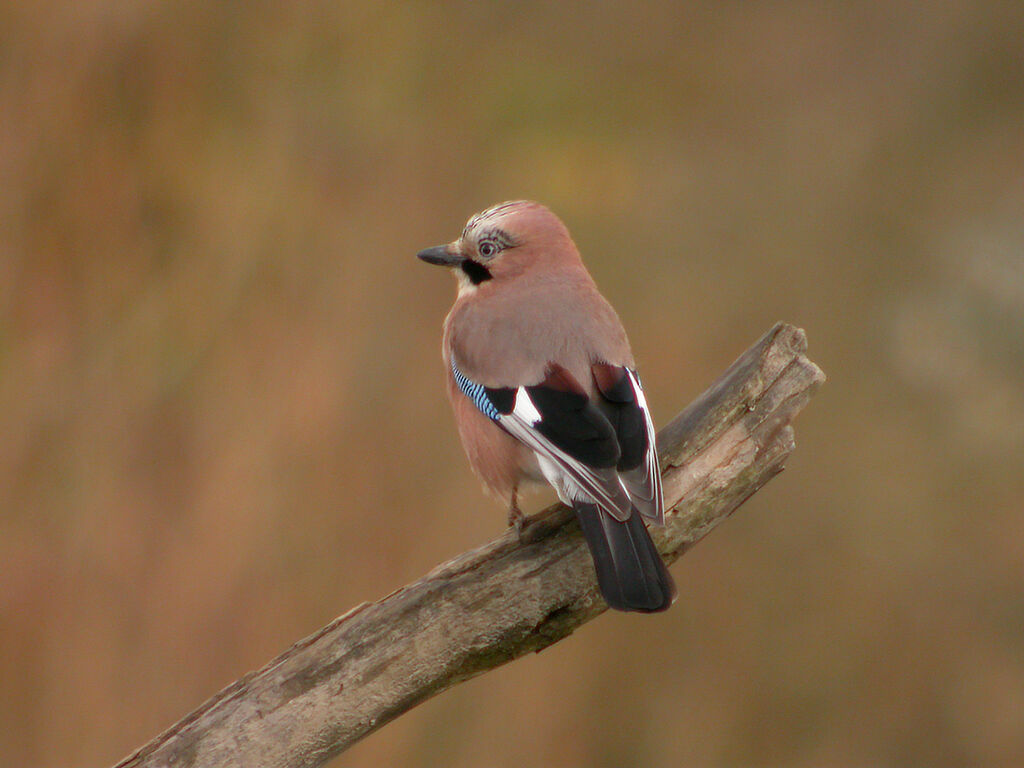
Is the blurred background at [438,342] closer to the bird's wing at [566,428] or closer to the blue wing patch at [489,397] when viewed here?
the blue wing patch at [489,397]

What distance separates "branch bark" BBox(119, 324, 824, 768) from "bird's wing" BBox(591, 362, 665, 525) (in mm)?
154

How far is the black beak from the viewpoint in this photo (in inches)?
146

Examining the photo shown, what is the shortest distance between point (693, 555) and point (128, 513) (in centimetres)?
246

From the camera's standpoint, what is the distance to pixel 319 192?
537 centimetres

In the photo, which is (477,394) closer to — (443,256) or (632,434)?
(632,434)

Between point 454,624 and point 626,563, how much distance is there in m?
0.44

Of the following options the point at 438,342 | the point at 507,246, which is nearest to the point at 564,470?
the point at 507,246

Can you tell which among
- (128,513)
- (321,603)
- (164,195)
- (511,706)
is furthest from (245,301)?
(511,706)

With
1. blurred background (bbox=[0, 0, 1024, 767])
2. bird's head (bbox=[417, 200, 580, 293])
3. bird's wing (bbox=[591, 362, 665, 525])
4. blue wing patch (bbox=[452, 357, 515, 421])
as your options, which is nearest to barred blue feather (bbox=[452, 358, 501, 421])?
blue wing patch (bbox=[452, 357, 515, 421])

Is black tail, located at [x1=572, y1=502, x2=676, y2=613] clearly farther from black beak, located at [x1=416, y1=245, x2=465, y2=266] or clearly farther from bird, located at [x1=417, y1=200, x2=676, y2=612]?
black beak, located at [x1=416, y1=245, x2=465, y2=266]

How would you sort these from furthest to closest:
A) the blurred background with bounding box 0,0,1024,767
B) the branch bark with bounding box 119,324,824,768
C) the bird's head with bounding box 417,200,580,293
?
the blurred background with bounding box 0,0,1024,767 → the bird's head with bounding box 417,200,580,293 → the branch bark with bounding box 119,324,824,768

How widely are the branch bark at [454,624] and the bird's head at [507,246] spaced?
34.6 inches

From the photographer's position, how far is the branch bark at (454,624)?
2.70 meters

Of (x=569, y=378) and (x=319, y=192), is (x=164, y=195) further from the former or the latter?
(x=569, y=378)
